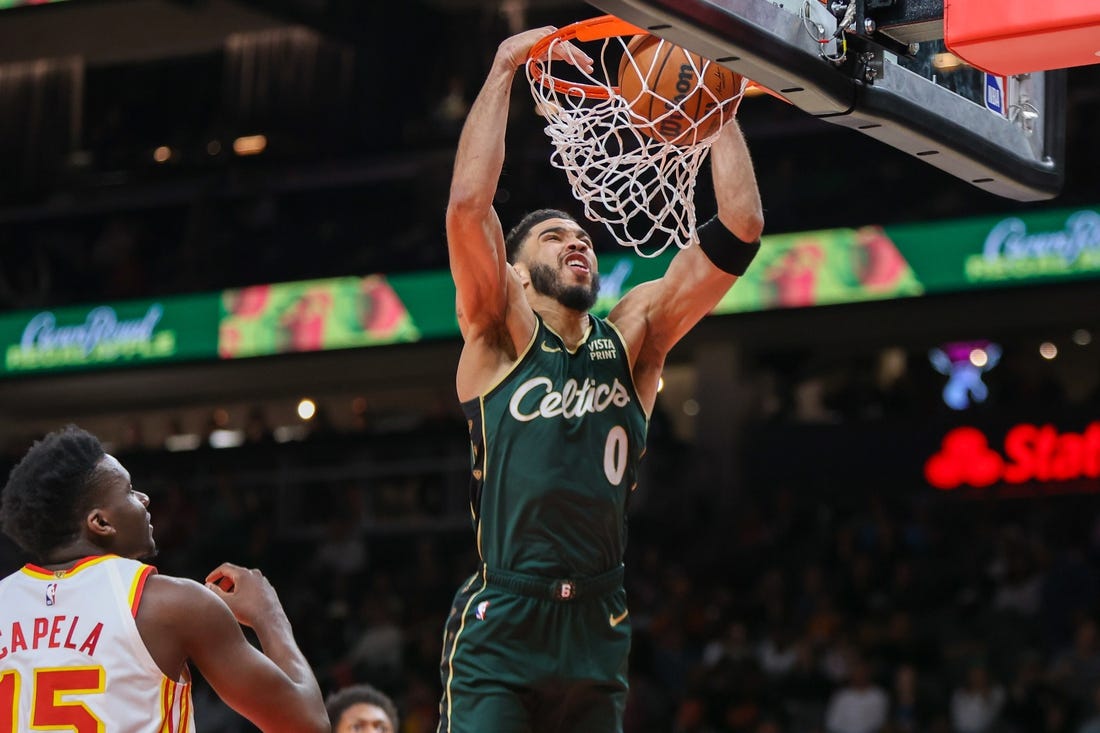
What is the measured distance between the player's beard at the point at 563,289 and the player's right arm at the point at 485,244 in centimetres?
11

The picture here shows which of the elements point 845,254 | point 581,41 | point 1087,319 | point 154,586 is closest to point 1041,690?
point 845,254

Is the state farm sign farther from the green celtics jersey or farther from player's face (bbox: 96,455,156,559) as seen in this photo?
player's face (bbox: 96,455,156,559)

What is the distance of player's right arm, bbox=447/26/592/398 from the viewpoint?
437 cm

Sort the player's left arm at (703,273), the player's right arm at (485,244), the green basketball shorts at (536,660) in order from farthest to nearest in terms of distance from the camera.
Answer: the player's left arm at (703,273) → the player's right arm at (485,244) → the green basketball shorts at (536,660)

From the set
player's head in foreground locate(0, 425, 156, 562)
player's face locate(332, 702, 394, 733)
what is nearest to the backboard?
player's head in foreground locate(0, 425, 156, 562)

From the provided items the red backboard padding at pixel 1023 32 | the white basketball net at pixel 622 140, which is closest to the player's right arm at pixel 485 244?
the white basketball net at pixel 622 140

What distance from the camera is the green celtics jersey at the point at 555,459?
4305mm

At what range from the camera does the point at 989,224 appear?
14531 mm

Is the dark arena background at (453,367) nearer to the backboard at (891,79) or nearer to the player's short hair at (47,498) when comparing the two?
the backboard at (891,79)

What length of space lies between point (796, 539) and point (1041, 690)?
148 inches

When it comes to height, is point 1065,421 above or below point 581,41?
below

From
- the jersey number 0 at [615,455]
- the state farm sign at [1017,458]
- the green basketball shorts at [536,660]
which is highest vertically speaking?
the jersey number 0 at [615,455]

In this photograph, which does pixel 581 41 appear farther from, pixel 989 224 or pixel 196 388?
pixel 196 388

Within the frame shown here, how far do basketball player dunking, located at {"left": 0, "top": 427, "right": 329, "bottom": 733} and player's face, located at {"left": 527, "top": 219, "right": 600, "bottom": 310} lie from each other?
1.40 meters
